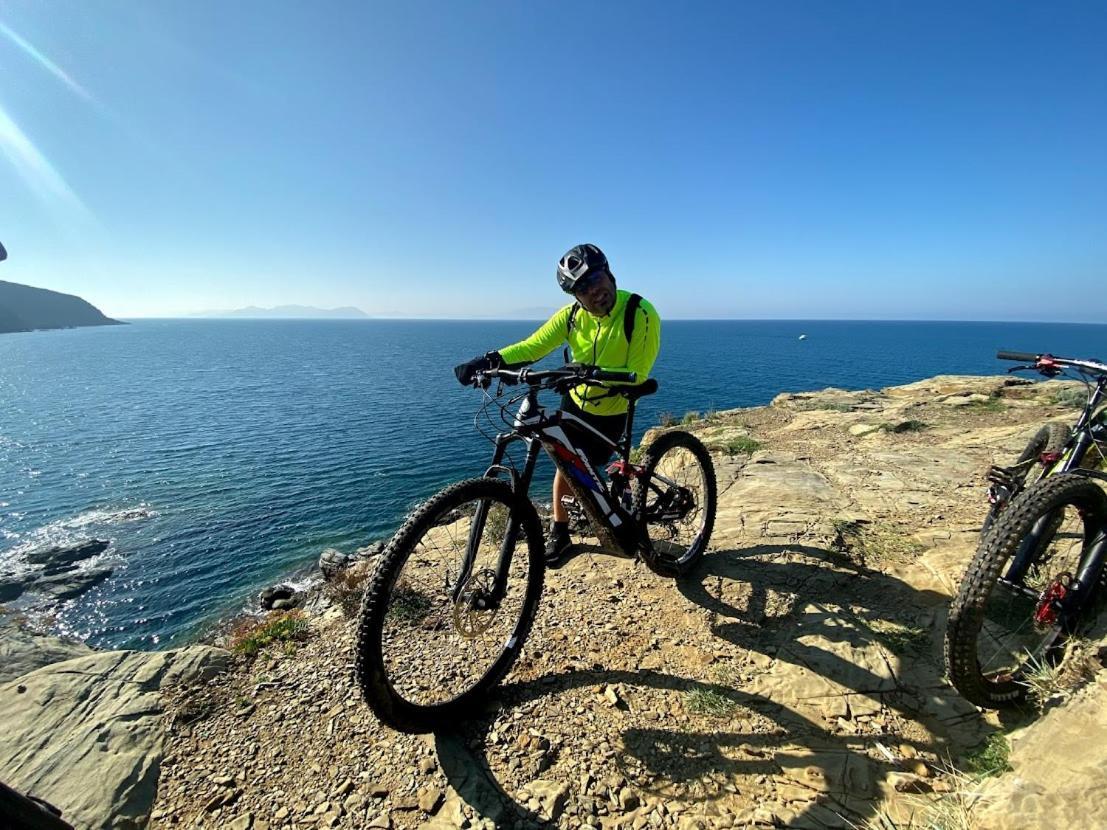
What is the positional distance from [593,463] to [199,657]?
481 centimetres

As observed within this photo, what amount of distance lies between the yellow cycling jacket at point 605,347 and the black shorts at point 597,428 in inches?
2.7

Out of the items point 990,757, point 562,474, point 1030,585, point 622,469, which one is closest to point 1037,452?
point 1030,585

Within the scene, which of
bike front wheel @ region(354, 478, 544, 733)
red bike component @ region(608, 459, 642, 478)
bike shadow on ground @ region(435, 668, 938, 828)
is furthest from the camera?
red bike component @ region(608, 459, 642, 478)

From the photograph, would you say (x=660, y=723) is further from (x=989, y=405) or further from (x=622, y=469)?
(x=989, y=405)

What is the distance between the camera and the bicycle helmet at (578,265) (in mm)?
4637

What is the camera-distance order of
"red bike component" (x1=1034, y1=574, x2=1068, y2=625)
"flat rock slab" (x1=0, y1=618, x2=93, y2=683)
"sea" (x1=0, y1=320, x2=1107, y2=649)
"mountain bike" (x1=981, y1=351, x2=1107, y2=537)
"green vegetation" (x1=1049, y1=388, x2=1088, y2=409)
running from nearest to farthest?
1. "red bike component" (x1=1034, y1=574, x2=1068, y2=625)
2. "mountain bike" (x1=981, y1=351, x2=1107, y2=537)
3. "flat rock slab" (x1=0, y1=618, x2=93, y2=683)
4. "green vegetation" (x1=1049, y1=388, x2=1088, y2=409)
5. "sea" (x1=0, y1=320, x2=1107, y2=649)

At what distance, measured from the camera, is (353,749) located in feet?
12.2

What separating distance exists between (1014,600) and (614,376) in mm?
4366

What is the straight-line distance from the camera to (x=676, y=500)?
5871 mm

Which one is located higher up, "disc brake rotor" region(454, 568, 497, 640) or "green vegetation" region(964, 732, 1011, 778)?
"disc brake rotor" region(454, 568, 497, 640)

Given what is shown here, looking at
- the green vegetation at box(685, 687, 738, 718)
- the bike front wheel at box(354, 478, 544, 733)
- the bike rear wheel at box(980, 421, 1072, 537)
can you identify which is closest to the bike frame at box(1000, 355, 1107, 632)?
the bike rear wheel at box(980, 421, 1072, 537)

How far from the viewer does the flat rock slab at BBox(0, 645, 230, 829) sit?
3537 mm

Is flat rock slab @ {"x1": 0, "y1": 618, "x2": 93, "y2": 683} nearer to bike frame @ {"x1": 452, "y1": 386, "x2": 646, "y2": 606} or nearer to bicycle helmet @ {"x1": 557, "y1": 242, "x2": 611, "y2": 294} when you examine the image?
bike frame @ {"x1": 452, "y1": 386, "x2": 646, "y2": 606}

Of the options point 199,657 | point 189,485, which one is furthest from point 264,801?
point 189,485
